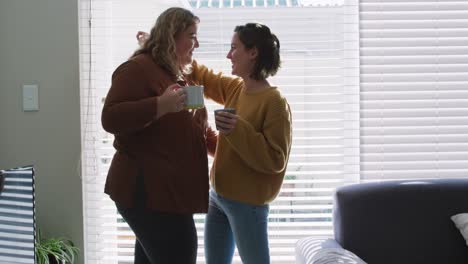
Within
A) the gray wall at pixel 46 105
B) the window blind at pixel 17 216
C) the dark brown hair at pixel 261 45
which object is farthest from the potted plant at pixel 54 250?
the dark brown hair at pixel 261 45

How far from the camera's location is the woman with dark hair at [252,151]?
Answer: 1984mm

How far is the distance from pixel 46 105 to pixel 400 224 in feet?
5.40

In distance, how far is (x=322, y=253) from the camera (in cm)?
206

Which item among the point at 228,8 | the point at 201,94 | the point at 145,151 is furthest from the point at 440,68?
the point at 145,151

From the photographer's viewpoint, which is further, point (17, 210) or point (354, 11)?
point (354, 11)

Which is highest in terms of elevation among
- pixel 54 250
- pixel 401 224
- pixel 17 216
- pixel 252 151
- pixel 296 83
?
pixel 296 83

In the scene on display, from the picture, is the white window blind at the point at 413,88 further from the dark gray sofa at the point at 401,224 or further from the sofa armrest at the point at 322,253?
the sofa armrest at the point at 322,253

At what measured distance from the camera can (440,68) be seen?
2584 millimetres

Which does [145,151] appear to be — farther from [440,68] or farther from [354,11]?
[440,68]

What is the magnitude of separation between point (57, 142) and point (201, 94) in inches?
39.1

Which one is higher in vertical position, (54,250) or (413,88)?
(413,88)

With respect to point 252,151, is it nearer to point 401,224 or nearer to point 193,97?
point 193,97

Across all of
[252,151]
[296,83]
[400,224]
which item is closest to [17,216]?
[252,151]

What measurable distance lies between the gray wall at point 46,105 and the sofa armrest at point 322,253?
1.03m
